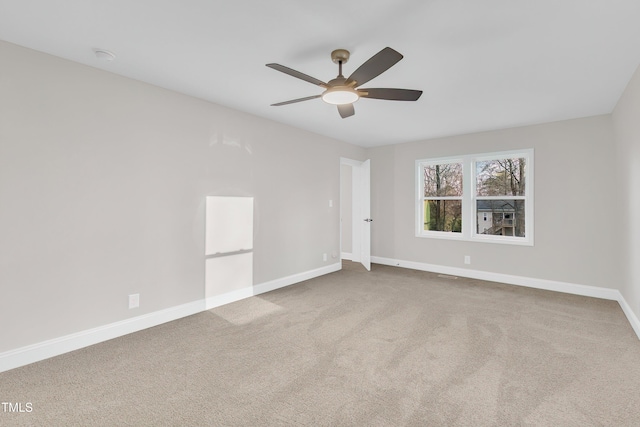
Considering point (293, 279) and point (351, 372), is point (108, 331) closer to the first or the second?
point (351, 372)

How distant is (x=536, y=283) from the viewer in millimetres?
4543

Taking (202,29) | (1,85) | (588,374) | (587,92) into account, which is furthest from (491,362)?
(1,85)

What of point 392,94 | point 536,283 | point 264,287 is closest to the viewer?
point 392,94

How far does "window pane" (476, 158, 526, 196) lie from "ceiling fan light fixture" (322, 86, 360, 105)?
3577mm

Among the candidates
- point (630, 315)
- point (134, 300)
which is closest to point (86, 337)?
point (134, 300)

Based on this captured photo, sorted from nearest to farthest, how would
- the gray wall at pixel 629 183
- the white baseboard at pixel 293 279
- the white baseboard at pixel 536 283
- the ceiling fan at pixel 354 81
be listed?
the ceiling fan at pixel 354 81 < the gray wall at pixel 629 183 < the white baseboard at pixel 536 283 < the white baseboard at pixel 293 279

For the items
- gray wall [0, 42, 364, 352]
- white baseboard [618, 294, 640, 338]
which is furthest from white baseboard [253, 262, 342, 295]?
white baseboard [618, 294, 640, 338]

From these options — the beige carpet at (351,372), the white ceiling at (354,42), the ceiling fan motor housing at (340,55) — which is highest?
the white ceiling at (354,42)

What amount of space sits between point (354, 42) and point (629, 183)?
3245 mm

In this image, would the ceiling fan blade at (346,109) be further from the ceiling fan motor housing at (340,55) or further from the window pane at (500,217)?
the window pane at (500,217)

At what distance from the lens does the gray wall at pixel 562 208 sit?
13.2 ft

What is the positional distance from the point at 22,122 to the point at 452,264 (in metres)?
5.72

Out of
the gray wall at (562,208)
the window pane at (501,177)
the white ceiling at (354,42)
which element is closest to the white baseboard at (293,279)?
the gray wall at (562,208)

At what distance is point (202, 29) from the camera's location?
2.16m
